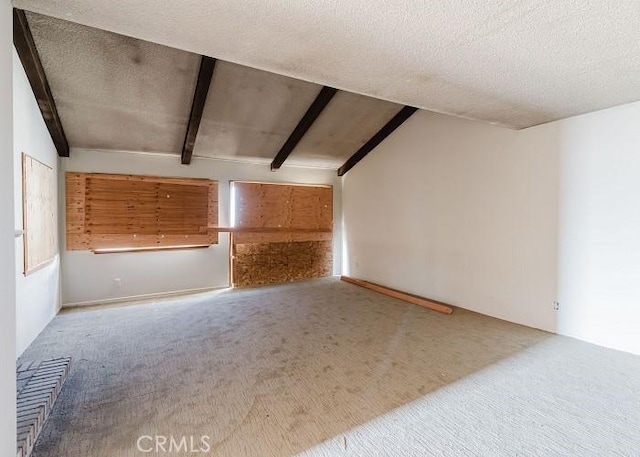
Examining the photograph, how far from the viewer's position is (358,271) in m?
6.42

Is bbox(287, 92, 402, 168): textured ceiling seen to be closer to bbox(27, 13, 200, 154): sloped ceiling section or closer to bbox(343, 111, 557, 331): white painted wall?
bbox(343, 111, 557, 331): white painted wall

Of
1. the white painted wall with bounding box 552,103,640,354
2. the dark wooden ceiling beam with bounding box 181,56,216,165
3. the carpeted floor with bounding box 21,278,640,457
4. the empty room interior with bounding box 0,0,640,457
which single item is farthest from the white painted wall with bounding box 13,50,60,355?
the white painted wall with bounding box 552,103,640,354

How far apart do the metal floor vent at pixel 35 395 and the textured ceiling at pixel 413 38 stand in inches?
81.7

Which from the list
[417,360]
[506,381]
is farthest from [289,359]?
[506,381]

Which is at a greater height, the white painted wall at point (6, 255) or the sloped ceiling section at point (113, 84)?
the sloped ceiling section at point (113, 84)

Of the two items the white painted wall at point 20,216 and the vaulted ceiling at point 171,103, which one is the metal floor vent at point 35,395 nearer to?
the white painted wall at point 20,216

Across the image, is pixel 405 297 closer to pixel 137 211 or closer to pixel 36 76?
pixel 137 211

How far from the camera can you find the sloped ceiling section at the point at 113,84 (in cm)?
294

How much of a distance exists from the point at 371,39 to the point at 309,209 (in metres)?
4.78

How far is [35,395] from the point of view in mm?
1887

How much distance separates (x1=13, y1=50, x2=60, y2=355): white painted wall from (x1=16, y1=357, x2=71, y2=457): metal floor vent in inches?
32.0

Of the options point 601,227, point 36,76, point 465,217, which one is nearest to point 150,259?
point 36,76

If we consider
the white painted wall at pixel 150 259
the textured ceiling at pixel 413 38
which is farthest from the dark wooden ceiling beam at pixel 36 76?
the textured ceiling at pixel 413 38

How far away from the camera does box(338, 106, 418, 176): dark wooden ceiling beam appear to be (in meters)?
4.93
